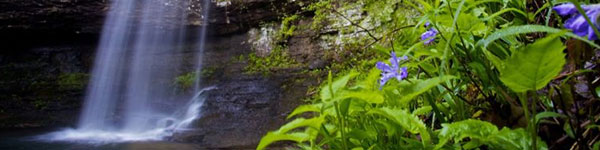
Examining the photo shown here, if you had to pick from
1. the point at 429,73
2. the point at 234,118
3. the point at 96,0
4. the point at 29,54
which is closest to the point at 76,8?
the point at 96,0

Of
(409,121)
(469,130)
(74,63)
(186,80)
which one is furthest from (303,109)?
(74,63)

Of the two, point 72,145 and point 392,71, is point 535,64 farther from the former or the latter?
point 72,145

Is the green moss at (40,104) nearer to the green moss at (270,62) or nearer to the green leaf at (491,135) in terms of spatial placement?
the green moss at (270,62)

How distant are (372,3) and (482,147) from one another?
5.47 m

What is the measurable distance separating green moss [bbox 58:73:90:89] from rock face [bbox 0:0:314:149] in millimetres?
17

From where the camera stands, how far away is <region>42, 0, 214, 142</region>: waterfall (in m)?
7.34

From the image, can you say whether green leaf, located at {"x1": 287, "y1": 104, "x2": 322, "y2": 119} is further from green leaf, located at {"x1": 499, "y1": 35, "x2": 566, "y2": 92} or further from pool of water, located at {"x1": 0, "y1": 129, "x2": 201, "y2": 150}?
pool of water, located at {"x1": 0, "y1": 129, "x2": 201, "y2": 150}

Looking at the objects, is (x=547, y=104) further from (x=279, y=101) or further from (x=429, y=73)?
(x=279, y=101)

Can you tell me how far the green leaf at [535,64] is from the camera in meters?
0.53

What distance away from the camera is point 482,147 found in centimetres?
87

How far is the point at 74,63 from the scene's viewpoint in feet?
28.4

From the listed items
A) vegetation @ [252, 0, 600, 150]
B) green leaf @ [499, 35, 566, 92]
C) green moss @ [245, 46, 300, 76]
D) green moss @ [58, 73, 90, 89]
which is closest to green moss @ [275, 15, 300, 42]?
green moss @ [245, 46, 300, 76]

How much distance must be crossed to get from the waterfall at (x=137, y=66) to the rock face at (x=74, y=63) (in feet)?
0.68

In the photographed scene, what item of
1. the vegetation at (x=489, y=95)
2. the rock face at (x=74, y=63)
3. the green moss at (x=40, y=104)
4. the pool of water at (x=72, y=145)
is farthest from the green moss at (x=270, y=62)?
the vegetation at (x=489, y=95)
